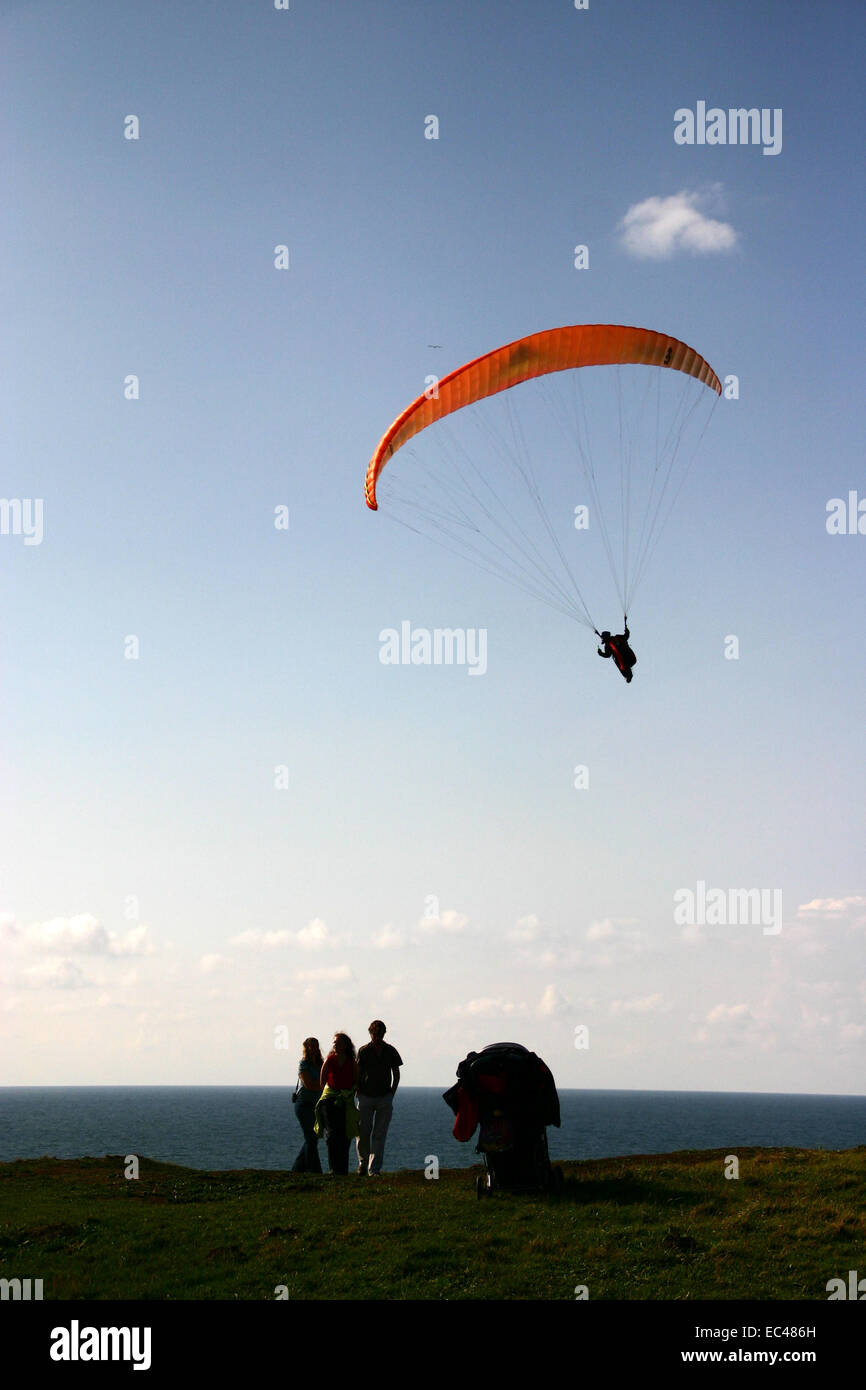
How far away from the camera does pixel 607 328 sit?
20359 millimetres

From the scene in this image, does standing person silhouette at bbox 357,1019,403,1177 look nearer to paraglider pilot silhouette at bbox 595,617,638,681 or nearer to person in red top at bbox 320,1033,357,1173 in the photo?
person in red top at bbox 320,1033,357,1173

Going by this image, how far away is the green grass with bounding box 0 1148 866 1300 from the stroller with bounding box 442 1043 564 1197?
300 mm

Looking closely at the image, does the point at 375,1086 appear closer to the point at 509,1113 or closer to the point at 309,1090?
the point at 309,1090

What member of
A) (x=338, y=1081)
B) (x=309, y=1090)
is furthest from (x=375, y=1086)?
(x=309, y=1090)

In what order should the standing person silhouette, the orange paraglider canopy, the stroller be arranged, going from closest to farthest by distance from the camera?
the stroller, the standing person silhouette, the orange paraglider canopy

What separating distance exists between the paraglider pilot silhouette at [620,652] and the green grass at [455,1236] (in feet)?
31.4

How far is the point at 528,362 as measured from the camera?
20.2m

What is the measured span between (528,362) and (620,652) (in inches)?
241

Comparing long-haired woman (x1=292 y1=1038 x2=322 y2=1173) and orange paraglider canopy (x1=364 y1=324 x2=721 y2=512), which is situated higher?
orange paraglider canopy (x1=364 y1=324 x2=721 y2=512)

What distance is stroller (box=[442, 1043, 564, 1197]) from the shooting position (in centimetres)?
1237

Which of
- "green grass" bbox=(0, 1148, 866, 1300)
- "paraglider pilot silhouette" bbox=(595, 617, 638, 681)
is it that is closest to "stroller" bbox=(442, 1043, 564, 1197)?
"green grass" bbox=(0, 1148, 866, 1300)

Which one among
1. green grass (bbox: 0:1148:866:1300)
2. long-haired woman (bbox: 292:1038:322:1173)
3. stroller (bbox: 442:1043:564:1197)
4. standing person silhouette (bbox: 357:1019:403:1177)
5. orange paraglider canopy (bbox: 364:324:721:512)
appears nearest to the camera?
green grass (bbox: 0:1148:866:1300)

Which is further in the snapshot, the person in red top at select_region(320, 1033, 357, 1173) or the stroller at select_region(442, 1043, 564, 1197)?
the person in red top at select_region(320, 1033, 357, 1173)
